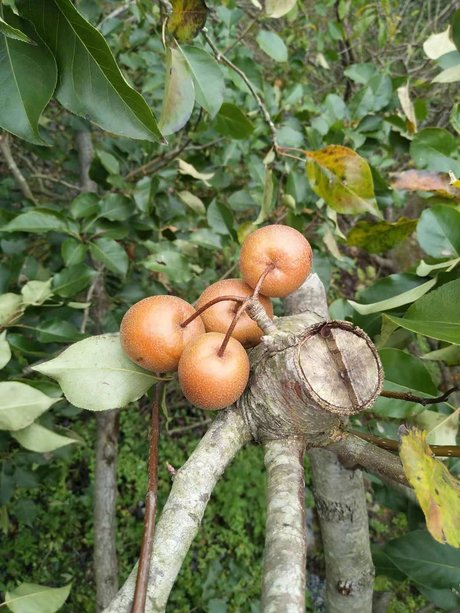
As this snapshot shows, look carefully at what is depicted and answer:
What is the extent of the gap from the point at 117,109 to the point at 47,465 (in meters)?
1.54

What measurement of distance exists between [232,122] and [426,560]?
46.9 inches

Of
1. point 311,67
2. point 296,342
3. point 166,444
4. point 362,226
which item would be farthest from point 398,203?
point 311,67

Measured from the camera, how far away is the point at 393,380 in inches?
39.7

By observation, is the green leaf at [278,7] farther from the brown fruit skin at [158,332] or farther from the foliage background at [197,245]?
the brown fruit skin at [158,332]

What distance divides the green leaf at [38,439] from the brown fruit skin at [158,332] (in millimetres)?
455

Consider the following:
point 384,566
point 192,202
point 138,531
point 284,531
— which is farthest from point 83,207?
point 138,531

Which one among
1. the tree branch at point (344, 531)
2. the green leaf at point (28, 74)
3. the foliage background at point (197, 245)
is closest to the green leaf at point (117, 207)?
the foliage background at point (197, 245)

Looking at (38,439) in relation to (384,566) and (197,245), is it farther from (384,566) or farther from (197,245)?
(384,566)

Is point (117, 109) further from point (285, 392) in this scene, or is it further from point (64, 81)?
point (285, 392)

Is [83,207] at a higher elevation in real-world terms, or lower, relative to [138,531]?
higher

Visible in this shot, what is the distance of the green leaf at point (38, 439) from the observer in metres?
1.14

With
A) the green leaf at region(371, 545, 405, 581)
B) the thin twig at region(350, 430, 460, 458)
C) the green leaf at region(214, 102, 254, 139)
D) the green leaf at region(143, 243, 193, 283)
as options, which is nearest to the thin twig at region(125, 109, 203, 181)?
the green leaf at region(214, 102, 254, 139)

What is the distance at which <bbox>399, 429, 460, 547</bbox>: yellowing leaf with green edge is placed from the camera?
620mm

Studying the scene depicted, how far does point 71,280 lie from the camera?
1.42 m
